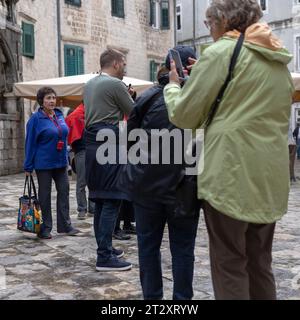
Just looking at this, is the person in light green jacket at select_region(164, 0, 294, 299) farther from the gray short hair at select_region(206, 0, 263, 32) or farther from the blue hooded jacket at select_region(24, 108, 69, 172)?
the blue hooded jacket at select_region(24, 108, 69, 172)

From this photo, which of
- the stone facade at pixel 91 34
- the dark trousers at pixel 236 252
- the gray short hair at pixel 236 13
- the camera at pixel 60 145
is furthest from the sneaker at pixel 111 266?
the stone facade at pixel 91 34

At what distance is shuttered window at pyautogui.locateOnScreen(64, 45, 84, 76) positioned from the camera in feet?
62.0

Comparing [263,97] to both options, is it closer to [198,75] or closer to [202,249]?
[198,75]

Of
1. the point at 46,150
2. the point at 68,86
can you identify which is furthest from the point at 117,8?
the point at 46,150

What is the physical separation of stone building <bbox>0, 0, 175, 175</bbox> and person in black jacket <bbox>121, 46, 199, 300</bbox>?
1184cm

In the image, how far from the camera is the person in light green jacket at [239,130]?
2.36 m

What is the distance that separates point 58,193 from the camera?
19.0ft

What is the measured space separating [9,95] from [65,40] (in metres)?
4.67

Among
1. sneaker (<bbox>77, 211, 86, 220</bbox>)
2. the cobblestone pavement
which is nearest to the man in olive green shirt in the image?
the cobblestone pavement

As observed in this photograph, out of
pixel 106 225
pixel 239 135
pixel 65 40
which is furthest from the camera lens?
pixel 65 40

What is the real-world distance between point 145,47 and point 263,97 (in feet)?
67.0

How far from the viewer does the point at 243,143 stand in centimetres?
235

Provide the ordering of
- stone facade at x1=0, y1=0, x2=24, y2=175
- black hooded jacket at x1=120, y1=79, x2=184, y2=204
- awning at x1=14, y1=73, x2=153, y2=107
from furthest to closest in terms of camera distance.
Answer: stone facade at x1=0, y1=0, x2=24, y2=175 < awning at x1=14, y1=73, x2=153, y2=107 < black hooded jacket at x1=120, y1=79, x2=184, y2=204

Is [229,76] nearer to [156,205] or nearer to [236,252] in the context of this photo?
[236,252]
